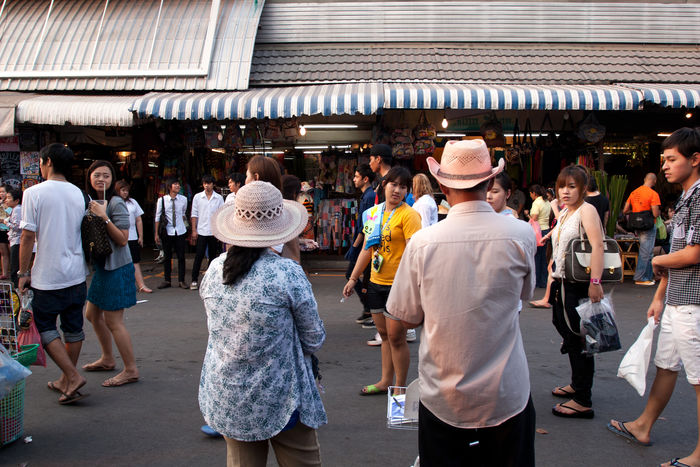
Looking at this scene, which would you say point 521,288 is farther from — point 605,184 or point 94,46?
point 94,46

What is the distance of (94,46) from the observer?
1159 centimetres

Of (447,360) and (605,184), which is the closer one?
(447,360)

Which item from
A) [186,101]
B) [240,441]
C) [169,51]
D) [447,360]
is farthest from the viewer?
[169,51]

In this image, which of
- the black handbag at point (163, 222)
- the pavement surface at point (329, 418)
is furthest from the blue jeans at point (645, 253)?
the black handbag at point (163, 222)

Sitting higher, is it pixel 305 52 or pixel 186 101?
pixel 305 52

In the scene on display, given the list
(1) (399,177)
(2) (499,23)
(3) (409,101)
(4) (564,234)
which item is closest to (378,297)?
(1) (399,177)

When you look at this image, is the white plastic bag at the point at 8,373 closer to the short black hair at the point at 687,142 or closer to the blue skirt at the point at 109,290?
the blue skirt at the point at 109,290

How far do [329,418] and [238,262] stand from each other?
2.37 m

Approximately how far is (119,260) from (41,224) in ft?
2.37

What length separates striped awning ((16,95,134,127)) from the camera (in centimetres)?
979

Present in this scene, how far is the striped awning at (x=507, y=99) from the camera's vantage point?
368 inches

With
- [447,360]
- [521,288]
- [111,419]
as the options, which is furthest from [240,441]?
[111,419]

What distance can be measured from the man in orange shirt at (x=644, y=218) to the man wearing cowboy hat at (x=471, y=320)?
8667mm

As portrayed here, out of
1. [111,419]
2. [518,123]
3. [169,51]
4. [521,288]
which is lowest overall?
[111,419]
